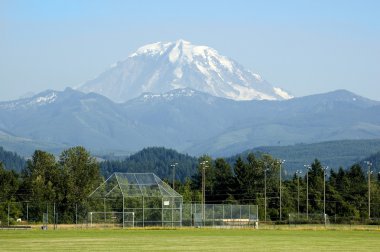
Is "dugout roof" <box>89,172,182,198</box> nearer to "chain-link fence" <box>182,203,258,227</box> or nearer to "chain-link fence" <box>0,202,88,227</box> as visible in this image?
"chain-link fence" <box>182,203,258,227</box>

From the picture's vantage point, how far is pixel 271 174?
156 metres

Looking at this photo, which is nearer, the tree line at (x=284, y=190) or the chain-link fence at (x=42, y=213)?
the chain-link fence at (x=42, y=213)

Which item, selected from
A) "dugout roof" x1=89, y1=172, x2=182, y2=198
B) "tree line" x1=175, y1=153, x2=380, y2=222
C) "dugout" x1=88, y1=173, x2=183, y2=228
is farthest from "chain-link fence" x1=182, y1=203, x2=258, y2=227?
"tree line" x1=175, y1=153, x2=380, y2=222

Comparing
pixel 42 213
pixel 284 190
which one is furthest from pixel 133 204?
pixel 284 190

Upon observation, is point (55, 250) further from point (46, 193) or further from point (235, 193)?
point (235, 193)

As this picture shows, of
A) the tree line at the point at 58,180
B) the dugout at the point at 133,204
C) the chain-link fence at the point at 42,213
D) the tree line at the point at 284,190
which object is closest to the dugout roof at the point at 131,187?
the dugout at the point at 133,204

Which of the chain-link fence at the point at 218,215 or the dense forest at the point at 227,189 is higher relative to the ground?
the dense forest at the point at 227,189

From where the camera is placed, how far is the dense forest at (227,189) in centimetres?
11638

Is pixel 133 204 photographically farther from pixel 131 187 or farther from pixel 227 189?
pixel 227 189

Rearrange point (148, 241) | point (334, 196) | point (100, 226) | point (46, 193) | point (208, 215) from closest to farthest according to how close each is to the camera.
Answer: point (148, 241) < point (100, 226) < point (208, 215) < point (46, 193) < point (334, 196)

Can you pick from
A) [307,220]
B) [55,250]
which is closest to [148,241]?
[55,250]

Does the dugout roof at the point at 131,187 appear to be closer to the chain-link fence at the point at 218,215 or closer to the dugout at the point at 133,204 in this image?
the dugout at the point at 133,204

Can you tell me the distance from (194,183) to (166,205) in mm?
63080

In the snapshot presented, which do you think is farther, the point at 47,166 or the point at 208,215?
the point at 47,166
